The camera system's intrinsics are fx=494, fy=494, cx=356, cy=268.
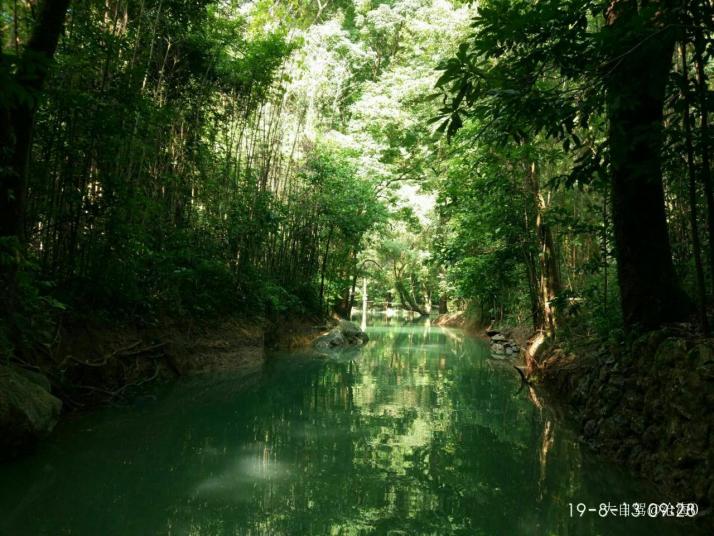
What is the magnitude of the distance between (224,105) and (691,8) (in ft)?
24.3

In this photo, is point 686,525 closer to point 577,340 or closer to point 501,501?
point 501,501

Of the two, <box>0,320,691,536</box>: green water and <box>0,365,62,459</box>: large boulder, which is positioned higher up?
<box>0,365,62,459</box>: large boulder

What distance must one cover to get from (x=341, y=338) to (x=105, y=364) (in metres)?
7.52

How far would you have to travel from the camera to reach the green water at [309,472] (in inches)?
111

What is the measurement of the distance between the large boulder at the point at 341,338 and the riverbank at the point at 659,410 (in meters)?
7.38

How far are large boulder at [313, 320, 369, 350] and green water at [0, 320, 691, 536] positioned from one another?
552 cm

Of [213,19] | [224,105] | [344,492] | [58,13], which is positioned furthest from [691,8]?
[224,105]

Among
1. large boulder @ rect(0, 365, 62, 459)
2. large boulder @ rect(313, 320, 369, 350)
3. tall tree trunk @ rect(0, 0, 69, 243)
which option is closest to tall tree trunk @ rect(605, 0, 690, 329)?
tall tree trunk @ rect(0, 0, 69, 243)

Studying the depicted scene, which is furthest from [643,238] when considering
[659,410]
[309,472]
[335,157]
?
[335,157]

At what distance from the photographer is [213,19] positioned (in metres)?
7.45

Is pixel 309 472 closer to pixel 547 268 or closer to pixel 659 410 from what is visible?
pixel 659 410

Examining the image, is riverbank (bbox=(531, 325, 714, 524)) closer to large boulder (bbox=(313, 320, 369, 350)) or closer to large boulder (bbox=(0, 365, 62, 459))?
large boulder (bbox=(0, 365, 62, 459))

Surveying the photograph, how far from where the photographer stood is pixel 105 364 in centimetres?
529

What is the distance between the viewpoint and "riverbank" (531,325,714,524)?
9.27ft
